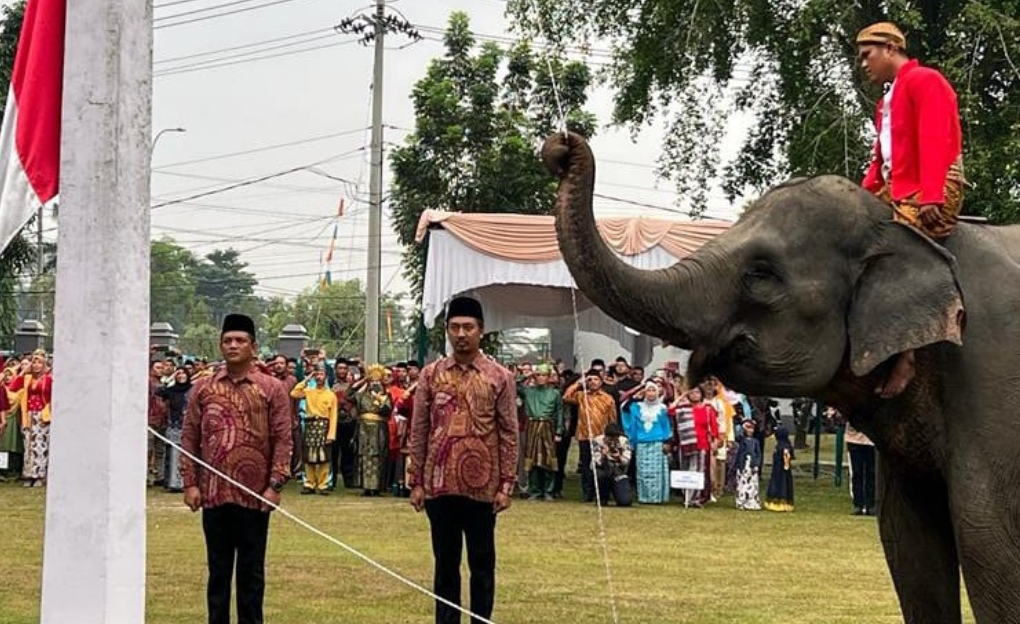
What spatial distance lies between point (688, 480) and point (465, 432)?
35.2 feet

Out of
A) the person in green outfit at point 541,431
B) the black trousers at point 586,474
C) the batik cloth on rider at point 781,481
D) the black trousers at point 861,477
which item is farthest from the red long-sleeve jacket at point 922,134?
the black trousers at point 586,474

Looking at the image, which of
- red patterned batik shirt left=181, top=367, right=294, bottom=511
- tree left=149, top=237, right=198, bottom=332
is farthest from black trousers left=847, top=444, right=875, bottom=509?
tree left=149, top=237, right=198, bottom=332

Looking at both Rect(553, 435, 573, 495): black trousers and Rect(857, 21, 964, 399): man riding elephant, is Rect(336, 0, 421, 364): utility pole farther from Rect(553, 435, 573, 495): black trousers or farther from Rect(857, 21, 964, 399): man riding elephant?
Rect(857, 21, 964, 399): man riding elephant

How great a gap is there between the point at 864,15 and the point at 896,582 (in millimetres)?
16979

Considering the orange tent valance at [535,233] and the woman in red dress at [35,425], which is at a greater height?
the orange tent valance at [535,233]

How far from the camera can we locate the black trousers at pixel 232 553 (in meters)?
8.16

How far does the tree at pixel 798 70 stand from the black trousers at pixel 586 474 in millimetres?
5127

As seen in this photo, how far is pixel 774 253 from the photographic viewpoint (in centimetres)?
470

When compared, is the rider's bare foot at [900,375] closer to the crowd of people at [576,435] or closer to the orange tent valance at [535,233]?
the orange tent valance at [535,233]

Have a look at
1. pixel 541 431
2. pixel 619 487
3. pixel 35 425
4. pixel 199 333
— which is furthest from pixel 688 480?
pixel 199 333

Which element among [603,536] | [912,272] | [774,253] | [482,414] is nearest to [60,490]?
[774,253]

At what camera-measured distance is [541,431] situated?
62.6 feet

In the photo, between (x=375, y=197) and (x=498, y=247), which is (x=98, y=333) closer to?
(x=498, y=247)

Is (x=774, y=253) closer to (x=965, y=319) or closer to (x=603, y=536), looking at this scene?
(x=965, y=319)
